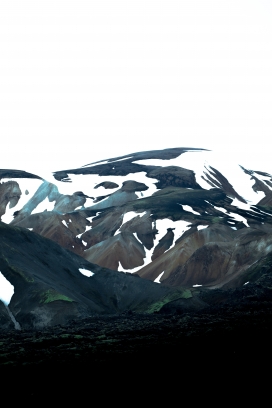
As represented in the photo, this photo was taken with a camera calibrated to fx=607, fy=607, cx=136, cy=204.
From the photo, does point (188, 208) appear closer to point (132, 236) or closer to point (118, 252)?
point (132, 236)

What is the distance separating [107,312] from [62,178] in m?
117

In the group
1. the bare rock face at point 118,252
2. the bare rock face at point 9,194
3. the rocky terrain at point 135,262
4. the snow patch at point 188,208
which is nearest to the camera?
the rocky terrain at point 135,262

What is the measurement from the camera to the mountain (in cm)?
5753

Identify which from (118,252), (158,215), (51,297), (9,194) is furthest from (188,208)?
(51,297)

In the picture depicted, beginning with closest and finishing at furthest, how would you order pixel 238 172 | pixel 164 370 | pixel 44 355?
pixel 164 370, pixel 44 355, pixel 238 172

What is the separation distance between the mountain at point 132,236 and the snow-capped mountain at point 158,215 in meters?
0.24

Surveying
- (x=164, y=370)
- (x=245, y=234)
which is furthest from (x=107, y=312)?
(x=245, y=234)

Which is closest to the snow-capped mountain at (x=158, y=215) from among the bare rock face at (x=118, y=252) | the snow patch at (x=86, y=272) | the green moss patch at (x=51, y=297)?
the bare rock face at (x=118, y=252)

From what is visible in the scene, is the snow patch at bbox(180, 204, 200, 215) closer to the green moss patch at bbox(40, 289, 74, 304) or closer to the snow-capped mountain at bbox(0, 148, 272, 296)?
the snow-capped mountain at bbox(0, 148, 272, 296)

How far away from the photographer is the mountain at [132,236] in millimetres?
57531

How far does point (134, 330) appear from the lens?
4491 cm

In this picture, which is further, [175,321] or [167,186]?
[167,186]

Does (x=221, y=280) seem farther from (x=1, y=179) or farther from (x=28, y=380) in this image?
(x=1, y=179)

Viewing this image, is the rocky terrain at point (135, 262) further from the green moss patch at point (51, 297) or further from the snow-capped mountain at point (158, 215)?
the snow-capped mountain at point (158, 215)
